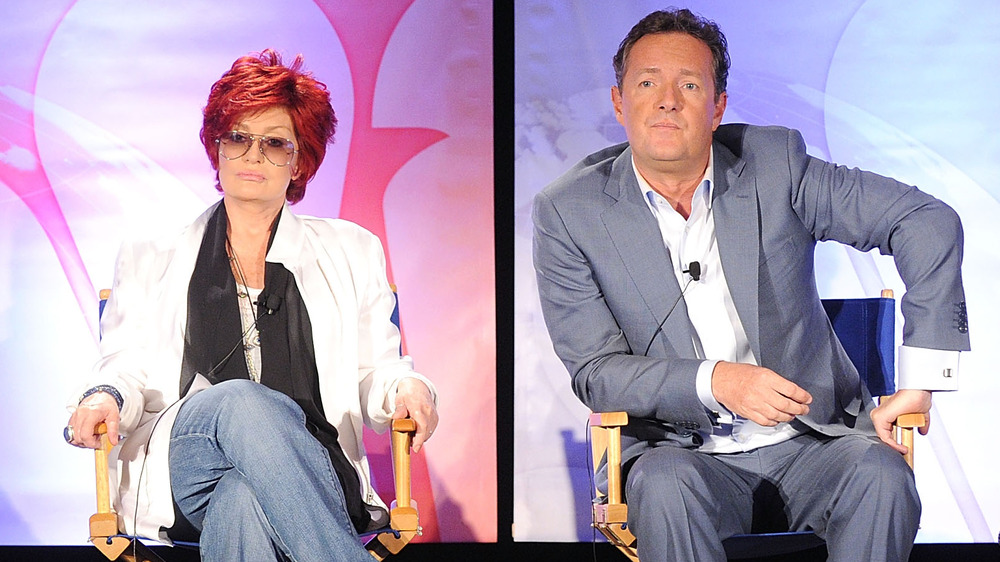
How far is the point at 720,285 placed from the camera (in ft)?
9.12

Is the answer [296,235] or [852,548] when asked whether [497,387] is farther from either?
[852,548]

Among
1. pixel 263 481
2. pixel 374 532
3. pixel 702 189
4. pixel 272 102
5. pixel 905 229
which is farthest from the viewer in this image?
pixel 272 102

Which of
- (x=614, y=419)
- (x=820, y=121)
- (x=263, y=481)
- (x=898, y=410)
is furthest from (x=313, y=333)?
(x=820, y=121)

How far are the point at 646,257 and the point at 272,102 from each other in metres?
1.13

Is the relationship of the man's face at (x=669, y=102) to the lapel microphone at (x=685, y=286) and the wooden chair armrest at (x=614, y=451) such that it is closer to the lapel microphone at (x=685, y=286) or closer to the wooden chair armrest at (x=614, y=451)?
the lapel microphone at (x=685, y=286)

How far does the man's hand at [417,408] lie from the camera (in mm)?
2752

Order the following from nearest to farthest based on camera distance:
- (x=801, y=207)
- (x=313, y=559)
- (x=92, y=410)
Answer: (x=313, y=559), (x=92, y=410), (x=801, y=207)

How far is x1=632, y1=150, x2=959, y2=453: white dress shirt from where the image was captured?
271 cm

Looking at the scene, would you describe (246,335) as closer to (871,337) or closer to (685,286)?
(685,286)

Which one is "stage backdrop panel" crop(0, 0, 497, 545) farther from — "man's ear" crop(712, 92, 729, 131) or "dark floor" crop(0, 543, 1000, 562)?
"man's ear" crop(712, 92, 729, 131)

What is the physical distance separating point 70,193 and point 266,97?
132 centimetres

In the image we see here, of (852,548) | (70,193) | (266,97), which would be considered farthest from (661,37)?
(70,193)

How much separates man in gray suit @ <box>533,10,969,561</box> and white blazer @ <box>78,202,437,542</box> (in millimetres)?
509

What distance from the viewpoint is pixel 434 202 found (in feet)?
13.1
